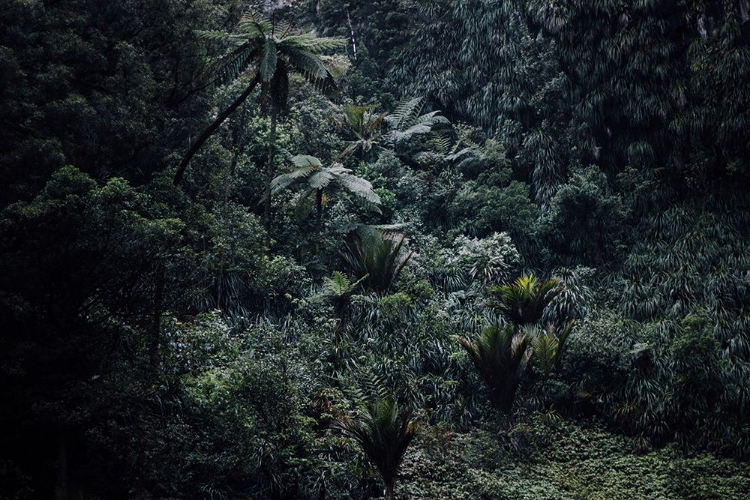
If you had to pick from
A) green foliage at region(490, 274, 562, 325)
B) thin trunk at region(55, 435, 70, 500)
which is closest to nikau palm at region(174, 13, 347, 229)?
green foliage at region(490, 274, 562, 325)

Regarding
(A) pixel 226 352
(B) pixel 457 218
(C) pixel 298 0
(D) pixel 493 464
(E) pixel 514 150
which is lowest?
(D) pixel 493 464

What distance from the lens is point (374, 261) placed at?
16.1 m

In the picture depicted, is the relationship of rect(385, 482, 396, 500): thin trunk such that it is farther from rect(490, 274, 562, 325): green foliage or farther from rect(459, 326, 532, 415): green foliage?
rect(490, 274, 562, 325): green foliage

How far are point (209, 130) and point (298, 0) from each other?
1658 centimetres

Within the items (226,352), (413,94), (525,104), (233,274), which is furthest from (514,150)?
(226,352)

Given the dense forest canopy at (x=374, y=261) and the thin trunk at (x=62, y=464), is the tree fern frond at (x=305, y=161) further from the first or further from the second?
the thin trunk at (x=62, y=464)

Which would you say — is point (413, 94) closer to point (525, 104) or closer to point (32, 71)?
point (525, 104)

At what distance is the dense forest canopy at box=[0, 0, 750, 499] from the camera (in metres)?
9.34

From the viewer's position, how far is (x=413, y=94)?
23406 mm

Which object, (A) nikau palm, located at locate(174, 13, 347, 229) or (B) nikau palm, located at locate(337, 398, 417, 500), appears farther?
(A) nikau palm, located at locate(174, 13, 347, 229)

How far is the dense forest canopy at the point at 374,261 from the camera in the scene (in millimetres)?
9336

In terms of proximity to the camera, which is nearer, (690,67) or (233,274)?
(233,274)

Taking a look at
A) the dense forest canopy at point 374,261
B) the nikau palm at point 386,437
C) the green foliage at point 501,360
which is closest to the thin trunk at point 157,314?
the dense forest canopy at point 374,261

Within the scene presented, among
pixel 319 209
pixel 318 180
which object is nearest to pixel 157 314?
pixel 318 180
